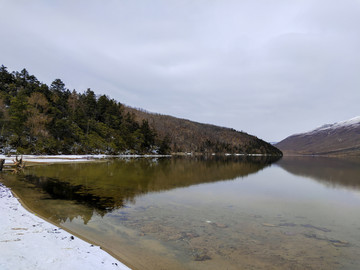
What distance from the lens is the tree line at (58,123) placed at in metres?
68.9

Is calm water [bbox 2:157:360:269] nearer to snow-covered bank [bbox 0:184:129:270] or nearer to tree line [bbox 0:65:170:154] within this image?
snow-covered bank [bbox 0:184:129:270]

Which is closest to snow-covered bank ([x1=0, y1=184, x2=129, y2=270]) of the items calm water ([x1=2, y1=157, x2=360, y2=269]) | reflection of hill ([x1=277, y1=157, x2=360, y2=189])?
calm water ([x1=2, y1=157, x2=360, y2=269])

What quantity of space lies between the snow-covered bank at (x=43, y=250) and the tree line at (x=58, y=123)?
6854cm

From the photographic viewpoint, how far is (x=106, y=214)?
578 inches

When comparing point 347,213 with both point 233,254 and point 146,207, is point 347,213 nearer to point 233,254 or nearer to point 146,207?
point 233,254

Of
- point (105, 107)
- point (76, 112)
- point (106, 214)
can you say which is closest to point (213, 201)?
point (106, 214)

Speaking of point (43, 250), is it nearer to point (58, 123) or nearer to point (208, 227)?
point (208, 227)

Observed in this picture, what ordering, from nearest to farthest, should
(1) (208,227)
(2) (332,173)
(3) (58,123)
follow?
1. (1) (208,227)
2. (2) (332,173)
3. (3) (58,123)

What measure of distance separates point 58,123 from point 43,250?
8596 centimetres

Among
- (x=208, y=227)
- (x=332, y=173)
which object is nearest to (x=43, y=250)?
(x=208, y=227)

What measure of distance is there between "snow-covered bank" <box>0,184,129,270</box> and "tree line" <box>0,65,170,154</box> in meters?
68.5

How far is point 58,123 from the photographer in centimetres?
8275

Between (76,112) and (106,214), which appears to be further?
(76,112)

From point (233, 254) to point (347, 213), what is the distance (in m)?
13.6
